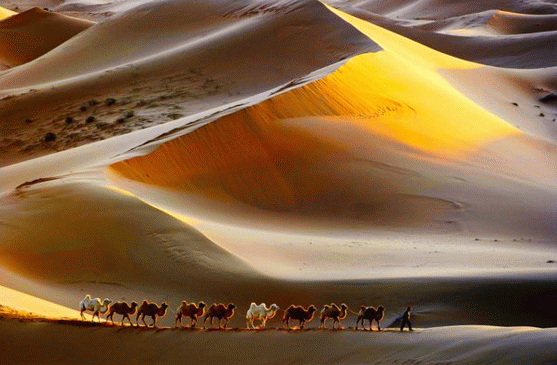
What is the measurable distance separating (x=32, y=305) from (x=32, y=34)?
34.9 m

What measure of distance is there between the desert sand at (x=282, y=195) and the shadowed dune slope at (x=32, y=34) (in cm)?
698

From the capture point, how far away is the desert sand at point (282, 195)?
10.1m

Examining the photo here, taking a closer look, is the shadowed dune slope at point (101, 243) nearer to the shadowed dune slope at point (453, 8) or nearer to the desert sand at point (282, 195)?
the desert sand at point (282, 195)

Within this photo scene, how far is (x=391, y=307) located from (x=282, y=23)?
2060 centimetres

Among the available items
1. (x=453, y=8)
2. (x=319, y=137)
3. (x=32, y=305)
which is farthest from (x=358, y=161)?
(x=453, y=8)

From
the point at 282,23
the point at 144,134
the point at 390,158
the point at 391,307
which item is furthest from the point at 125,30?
the point at 391,307

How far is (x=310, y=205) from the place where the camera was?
18.6m

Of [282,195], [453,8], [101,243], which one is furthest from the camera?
[453,8]

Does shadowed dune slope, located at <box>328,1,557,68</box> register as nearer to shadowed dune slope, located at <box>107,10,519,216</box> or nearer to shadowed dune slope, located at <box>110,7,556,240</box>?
shadowed dune slope, located at <box>107,10,519,216</box>

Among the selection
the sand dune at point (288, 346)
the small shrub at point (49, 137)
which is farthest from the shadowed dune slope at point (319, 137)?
the sand dune at point (288, 346)

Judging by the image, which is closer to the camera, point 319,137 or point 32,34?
point 319,137

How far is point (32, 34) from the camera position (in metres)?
45.2

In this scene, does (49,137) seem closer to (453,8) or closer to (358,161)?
(358,161)

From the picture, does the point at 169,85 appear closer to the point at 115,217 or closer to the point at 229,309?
the point at 115,217
